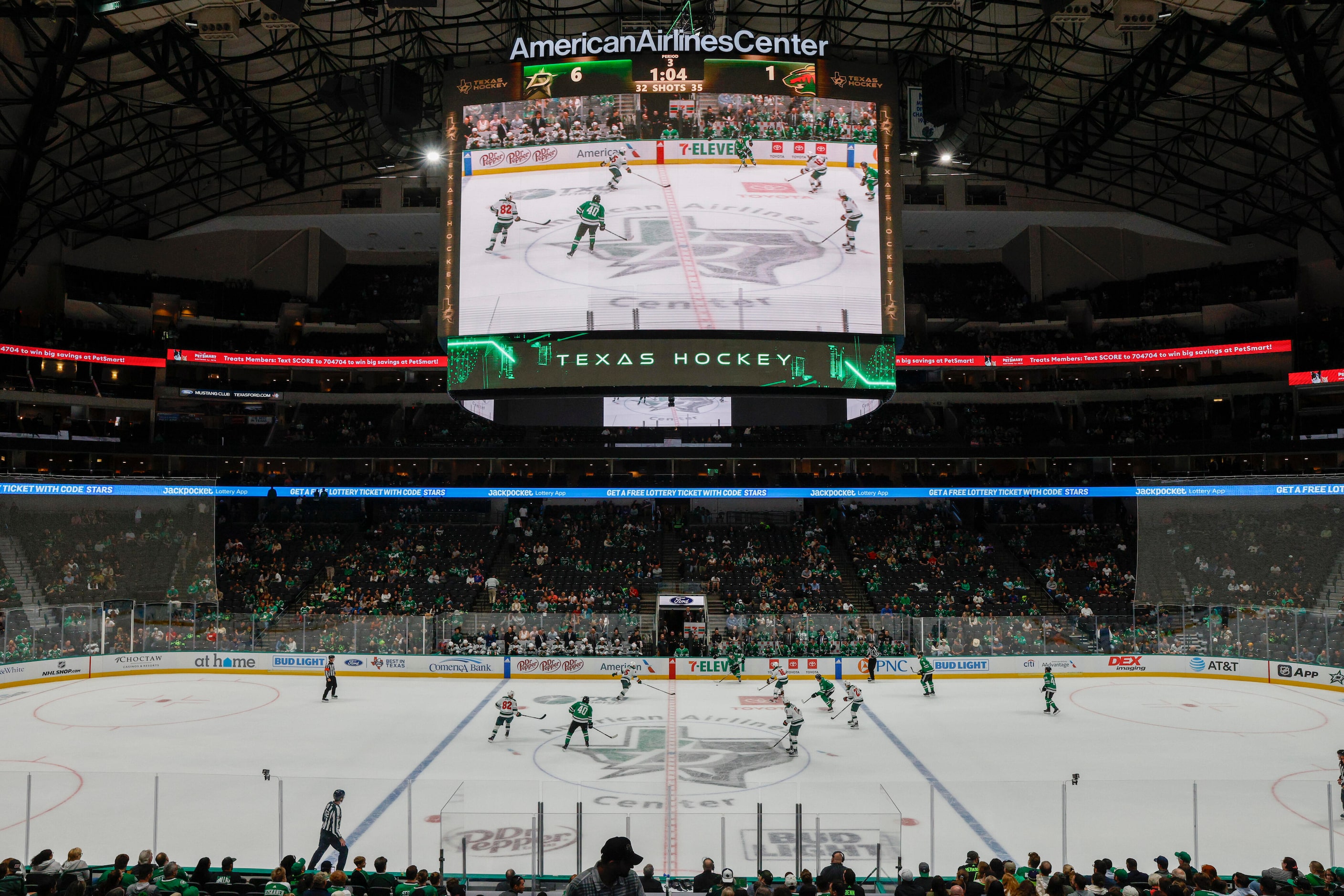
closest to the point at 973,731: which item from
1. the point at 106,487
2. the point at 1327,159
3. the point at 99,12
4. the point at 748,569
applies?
the point at 748,569

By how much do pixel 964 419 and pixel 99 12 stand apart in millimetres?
38879

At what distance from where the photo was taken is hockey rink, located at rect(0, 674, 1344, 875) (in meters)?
11.8

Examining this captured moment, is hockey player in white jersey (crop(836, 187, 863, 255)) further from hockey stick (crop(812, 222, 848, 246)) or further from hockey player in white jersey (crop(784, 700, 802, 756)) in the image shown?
hockey player in white jersey (crop(784, 700, 802, 756))

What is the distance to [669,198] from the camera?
69.9 ft

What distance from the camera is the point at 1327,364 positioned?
39.0 m

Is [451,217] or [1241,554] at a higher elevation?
[451,217]

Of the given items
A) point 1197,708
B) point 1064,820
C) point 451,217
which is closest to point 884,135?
point 451,217

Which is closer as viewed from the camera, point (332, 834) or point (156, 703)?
point (332, 834)

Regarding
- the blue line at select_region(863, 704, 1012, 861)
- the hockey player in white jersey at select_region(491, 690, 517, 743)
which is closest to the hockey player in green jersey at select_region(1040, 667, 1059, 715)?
the blue line at select_region(863, 704, 1012, 861)

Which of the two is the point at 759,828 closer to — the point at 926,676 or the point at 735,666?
the point at 926,676

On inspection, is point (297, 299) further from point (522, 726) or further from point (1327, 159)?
point (1327, 159)

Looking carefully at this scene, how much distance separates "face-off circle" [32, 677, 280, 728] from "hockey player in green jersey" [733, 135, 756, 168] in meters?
17.5

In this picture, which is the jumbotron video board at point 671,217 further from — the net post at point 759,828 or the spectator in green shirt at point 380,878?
the spectator in green shirt at point 380,878

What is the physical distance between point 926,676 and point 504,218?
52.7 feet
